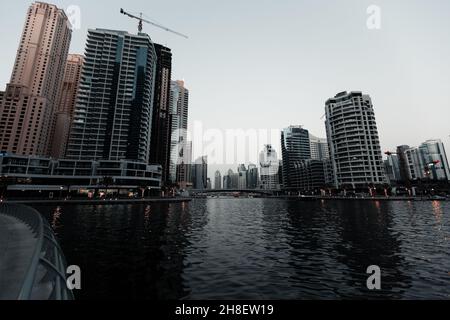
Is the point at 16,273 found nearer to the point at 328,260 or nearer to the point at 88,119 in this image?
the point at 328,260

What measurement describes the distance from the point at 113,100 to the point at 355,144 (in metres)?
174

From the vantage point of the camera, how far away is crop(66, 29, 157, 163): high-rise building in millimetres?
155000

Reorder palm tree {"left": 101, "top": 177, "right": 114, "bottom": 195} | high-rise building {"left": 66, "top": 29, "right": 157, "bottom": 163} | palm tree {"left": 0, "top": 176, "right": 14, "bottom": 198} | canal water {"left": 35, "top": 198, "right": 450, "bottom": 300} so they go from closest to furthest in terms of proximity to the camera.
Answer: canal water {"left": 35, "top": 198, "right": 450, "bottom": 300} < palm tree {"left": 0, "top": 176, "right": 14, "bottom": 198} < palm tree {"left": 101, "top": 177, "right": 114, "bottom": 195} < high-rise building {"left": 66, "top": 29, "right": 157, "bottom": 163}

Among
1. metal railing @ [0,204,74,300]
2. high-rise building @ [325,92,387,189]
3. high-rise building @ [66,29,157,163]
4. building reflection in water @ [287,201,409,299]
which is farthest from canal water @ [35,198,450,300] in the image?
high-rise building @ [325,92,387,189]

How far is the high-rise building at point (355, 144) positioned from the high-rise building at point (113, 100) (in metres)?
142

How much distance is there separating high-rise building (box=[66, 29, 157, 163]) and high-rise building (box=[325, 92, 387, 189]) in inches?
5599

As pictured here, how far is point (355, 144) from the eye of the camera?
16075 cm

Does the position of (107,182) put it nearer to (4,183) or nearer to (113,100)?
(4,183)

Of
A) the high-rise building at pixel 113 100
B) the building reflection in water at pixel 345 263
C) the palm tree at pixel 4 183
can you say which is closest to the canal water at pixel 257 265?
the building reflection in water at pixel 345 263

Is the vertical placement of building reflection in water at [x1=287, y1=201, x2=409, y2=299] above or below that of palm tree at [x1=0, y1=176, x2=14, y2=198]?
below

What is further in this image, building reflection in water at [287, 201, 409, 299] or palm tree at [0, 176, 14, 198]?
palm tree at [0, 176, 14, 198]

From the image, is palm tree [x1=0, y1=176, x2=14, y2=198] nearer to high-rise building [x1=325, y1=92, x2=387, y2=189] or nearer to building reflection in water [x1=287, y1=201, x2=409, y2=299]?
building reflection in water [x1=287, y1=201, x2=409, y2=299]

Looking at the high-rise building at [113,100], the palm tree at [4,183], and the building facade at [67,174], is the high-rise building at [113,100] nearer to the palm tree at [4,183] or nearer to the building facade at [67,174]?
the building facade at [67,174]

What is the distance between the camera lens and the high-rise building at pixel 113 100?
15500 cm
